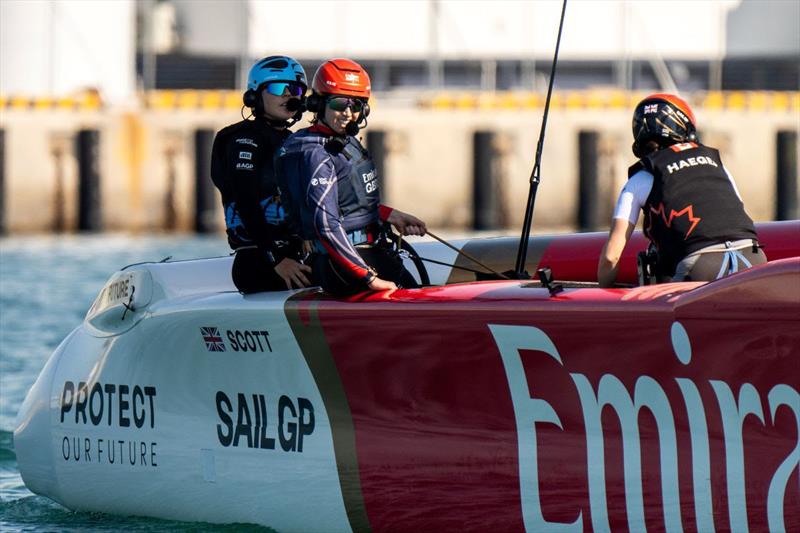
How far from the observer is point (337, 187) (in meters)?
5.64

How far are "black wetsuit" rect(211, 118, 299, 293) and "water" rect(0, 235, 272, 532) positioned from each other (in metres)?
0.90

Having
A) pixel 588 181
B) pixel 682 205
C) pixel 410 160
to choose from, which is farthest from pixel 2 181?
pixel 682 205

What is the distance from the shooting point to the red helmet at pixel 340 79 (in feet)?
18.3

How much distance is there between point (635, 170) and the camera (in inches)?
207

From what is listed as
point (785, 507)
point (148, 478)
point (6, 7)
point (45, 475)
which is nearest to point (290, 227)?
point (148, 478)

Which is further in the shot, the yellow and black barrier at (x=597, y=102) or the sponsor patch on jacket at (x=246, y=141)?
the yellow and black barrier at (x=597, y=102)

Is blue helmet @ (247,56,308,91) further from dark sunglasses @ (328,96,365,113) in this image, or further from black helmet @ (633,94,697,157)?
black helmet @ (633,94,697,157)

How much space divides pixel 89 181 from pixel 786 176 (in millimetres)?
9538

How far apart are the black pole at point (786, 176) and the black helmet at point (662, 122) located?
18.5 metres

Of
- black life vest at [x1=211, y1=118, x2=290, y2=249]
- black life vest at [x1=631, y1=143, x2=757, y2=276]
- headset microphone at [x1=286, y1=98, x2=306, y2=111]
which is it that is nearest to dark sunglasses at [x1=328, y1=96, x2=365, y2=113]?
black life vest at [x1=211, y1=118, x2=290, y2=249]

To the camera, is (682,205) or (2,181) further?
(2,181)

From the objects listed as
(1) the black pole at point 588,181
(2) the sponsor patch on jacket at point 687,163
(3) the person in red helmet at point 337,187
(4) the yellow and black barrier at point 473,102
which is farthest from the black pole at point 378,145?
(2) the sponsor patch on jacket at point 687,163

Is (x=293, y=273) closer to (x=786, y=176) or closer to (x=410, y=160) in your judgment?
(x=410, y=160)

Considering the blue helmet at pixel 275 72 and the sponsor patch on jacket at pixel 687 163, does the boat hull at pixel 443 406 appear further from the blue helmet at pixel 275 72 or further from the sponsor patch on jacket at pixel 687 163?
the blue helmet at pixel 275 72
